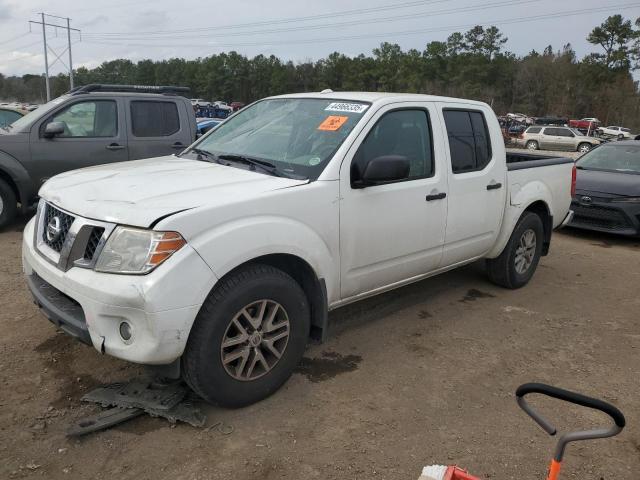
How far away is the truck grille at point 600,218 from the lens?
320 inches

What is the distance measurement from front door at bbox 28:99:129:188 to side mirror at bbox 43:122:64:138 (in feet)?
0.26

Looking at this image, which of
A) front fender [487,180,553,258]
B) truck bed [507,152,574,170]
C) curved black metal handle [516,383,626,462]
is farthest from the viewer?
truck bed [507,152,574,170]

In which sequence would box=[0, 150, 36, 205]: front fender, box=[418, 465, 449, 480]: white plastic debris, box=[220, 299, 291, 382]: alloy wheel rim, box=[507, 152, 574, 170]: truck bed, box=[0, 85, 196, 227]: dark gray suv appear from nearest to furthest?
box=[418, 465, 449, 480]: white plastic debris → box=[220, 299, 291, 382]: alloy wheel rim → box=[507, 152, 574, 170]: truck bed → box=[0, 150, 36, 205]: front fender → box=[0, 85, 196, 227]: dark gray suv

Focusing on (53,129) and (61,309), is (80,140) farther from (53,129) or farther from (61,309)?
(61,309)

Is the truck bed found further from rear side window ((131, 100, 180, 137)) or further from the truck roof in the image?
rear side window ((131, 100, 180, 137))

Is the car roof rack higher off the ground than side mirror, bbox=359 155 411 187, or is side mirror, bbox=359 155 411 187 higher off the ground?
the car roof rack

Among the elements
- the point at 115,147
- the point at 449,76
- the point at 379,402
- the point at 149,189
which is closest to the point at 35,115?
the point at 115,147

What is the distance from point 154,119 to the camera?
782 cm

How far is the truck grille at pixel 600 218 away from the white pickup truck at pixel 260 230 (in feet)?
14.0

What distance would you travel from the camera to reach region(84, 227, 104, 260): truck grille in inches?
112

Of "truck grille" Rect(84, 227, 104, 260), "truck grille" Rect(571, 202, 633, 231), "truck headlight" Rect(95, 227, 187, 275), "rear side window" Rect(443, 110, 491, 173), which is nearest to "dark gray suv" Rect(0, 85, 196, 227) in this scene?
"rear side window" Rect(443, 110, 491, 173)

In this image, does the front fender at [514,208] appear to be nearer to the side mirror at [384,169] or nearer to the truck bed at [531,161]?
the truck bed at [531,161]

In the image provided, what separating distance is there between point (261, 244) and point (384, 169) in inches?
38.5

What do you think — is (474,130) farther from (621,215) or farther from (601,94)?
(601,94)
